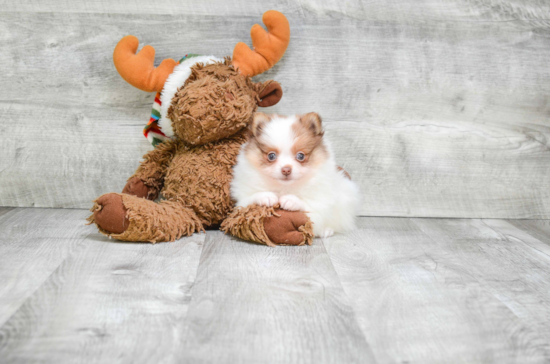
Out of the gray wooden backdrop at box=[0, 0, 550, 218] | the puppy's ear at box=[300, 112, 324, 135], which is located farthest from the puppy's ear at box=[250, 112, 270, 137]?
the gray wooden backdrop at box=[0, 0, 550, 218]

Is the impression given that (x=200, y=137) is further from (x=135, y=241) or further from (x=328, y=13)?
(x=328, y=13)

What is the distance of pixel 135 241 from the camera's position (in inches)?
47.3

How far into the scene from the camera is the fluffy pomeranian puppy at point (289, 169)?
1.23 m

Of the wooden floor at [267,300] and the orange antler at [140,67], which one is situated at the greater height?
the orange antler at [140,67]

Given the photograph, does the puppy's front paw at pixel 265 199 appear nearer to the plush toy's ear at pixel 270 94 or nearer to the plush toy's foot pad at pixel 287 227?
the plush toy's foot pad at pixel 287 227

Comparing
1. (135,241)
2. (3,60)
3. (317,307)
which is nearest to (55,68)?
(3,60)

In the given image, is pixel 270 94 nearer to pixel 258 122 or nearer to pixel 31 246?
pixel 258 122

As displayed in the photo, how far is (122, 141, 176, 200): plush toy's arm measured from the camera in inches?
56.3

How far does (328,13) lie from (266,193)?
28.6 inches

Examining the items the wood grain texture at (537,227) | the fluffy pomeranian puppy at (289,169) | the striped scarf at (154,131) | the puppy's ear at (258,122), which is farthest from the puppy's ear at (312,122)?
the wood grain texture at (537,227)

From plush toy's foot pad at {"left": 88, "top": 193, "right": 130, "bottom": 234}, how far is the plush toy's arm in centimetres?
28

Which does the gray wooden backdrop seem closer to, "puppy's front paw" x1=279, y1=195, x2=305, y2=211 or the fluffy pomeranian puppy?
the fluffy pomeranian puppy

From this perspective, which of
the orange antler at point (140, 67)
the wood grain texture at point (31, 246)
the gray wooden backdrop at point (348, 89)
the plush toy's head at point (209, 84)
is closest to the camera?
the wood grain texture at point (31, 246)

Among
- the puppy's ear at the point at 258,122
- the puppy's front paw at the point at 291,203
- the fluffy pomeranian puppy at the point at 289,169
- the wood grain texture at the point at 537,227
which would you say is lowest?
the wood grain texture at the point at 537,227
